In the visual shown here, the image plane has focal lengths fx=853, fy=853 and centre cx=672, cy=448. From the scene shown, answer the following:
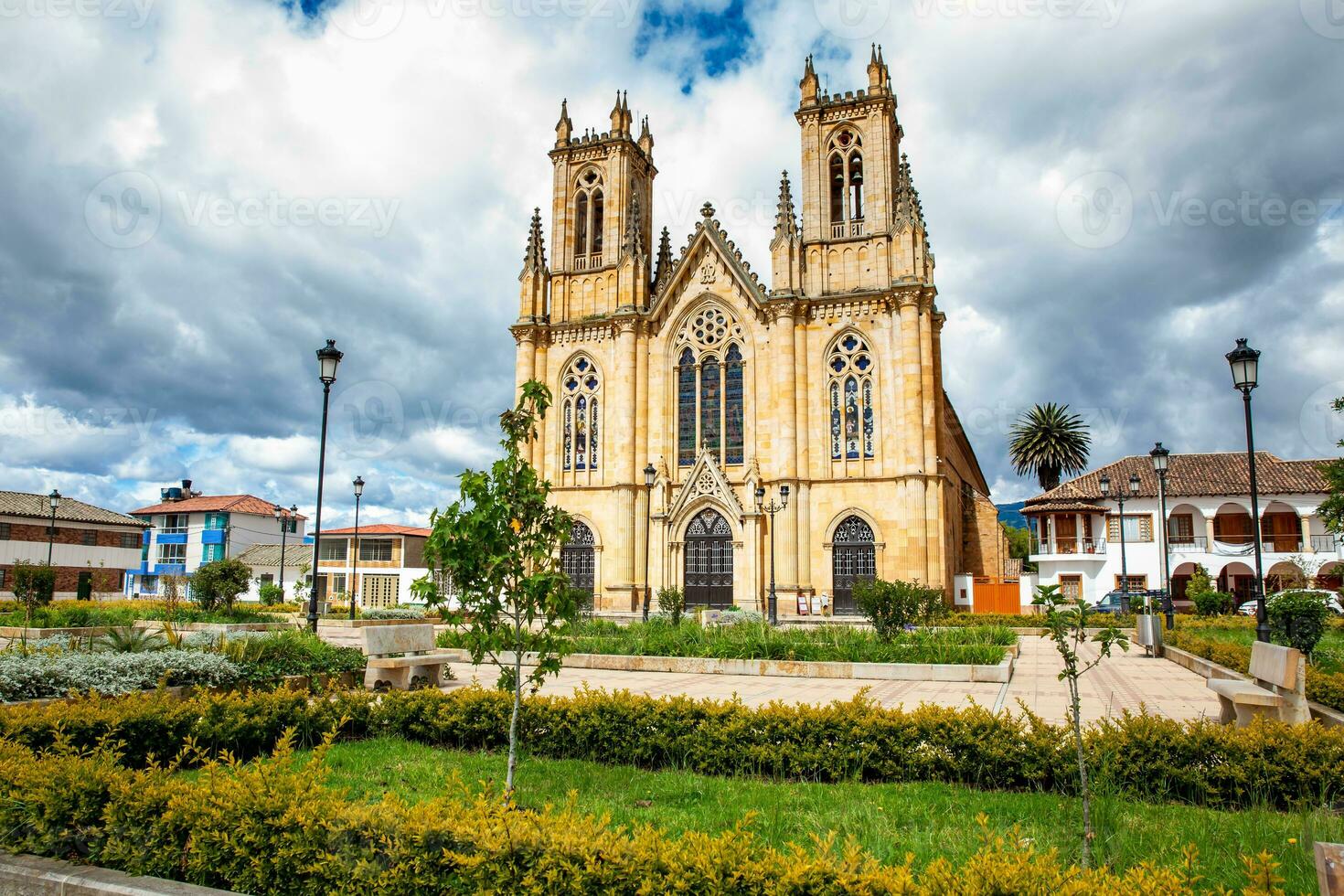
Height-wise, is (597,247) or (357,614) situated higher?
(597,247)

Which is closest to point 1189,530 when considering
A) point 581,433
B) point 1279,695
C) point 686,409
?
point 686,409

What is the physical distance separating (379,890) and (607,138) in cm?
4175

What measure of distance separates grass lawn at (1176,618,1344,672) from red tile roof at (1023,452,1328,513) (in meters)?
19.5

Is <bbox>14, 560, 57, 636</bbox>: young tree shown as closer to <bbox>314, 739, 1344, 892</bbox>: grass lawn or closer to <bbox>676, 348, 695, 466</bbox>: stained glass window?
<bbox>676, 348, 695, 466</bbox>: stained glass window

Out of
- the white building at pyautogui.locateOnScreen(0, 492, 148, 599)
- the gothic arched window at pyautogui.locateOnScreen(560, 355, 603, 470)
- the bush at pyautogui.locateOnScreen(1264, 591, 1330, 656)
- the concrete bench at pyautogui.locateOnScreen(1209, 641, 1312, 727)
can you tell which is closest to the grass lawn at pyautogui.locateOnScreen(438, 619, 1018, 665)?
the bush at pyautogui.locateOnScreen(1264, 591, 1330, 656)

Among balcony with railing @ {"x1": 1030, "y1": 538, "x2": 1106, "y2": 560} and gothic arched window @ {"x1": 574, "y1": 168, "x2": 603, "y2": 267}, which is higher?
gothic arched window @ {"x1": 574, "y1": 168, "x2": 603, "y2": 267}

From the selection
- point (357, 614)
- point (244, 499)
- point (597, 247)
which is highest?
point (597, 247)

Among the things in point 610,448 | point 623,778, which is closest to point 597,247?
point 610,448

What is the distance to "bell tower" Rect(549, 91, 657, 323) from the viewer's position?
40.9 meters

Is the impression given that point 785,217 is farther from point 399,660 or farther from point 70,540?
point 70,540

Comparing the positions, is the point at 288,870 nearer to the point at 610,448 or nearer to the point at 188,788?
the point at 188,788

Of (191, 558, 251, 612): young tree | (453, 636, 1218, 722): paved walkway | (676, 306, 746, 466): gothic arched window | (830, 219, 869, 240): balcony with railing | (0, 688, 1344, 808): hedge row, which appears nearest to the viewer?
(0, 688, 1344, 808): hedge row

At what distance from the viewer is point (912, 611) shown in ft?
66.1

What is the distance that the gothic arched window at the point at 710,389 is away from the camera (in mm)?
38500
